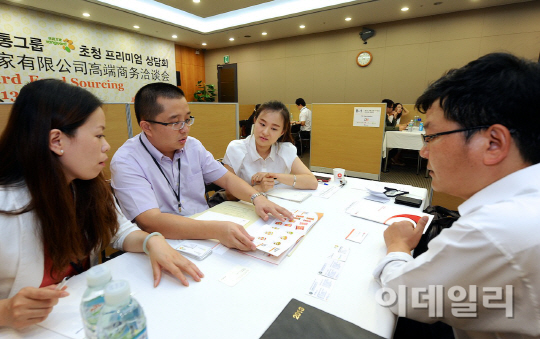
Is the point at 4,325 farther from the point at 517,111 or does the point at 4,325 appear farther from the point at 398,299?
the point at 517,111

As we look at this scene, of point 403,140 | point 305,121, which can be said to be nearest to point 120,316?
point 403,140

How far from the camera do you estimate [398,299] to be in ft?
2.36

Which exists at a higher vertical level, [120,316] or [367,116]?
[367,116]

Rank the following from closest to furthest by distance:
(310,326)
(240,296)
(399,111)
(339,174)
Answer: (310,326)
(240,296)
(339,174)
(399,111)

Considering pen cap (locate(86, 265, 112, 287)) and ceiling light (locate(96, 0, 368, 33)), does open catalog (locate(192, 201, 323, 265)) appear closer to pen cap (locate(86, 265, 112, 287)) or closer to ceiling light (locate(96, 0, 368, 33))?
pen cap (locate(86, 265, 112, 287))

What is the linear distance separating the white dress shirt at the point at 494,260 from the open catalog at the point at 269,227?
431 mm

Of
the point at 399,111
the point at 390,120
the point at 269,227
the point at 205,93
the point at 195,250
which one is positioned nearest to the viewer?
the point at 195,250

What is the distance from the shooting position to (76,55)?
614 cm

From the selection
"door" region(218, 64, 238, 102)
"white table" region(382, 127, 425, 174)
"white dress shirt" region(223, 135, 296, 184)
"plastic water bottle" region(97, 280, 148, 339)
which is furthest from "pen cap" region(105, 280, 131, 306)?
"door" region(218, 64, 238, 102)

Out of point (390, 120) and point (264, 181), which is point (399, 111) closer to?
point (390, 120)

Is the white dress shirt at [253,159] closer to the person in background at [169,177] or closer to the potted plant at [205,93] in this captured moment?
the person in background at [169,177]

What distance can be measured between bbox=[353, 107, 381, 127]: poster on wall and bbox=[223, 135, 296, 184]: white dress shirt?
2.89m

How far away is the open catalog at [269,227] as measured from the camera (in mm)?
990

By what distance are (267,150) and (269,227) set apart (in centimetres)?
102
